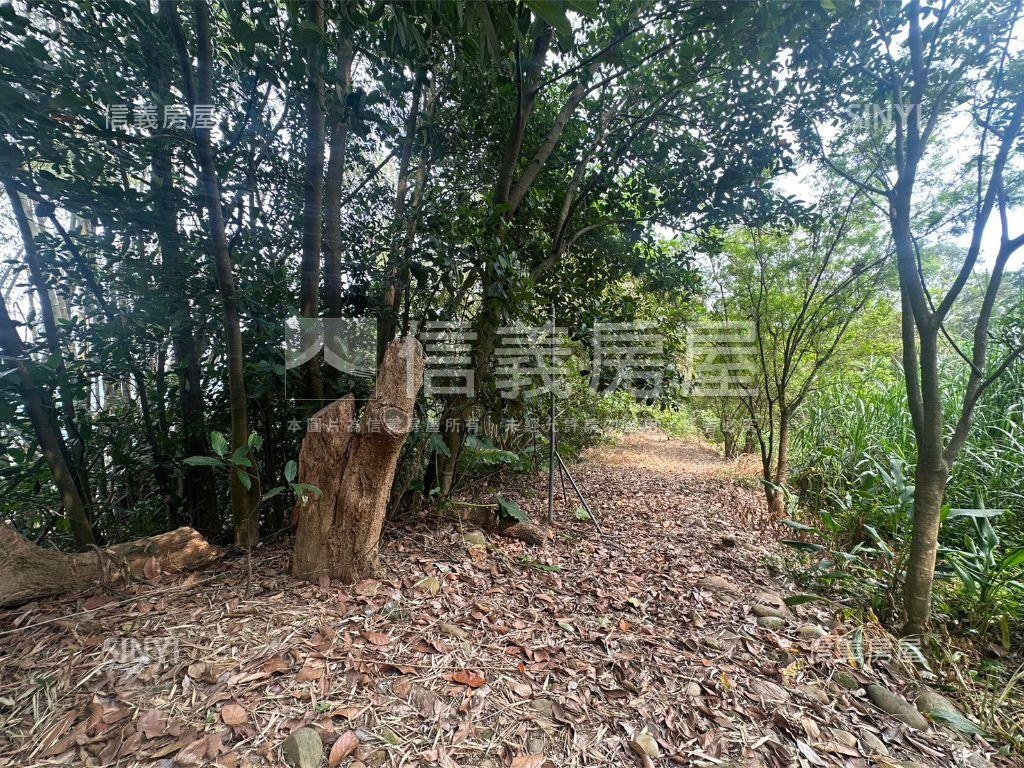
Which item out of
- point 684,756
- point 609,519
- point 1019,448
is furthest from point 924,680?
point 1019,448

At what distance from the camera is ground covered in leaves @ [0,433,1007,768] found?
3.51 feet

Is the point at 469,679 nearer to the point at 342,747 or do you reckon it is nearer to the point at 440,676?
the point at 440,676

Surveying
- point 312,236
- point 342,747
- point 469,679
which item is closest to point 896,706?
point 469,679

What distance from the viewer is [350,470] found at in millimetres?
1704

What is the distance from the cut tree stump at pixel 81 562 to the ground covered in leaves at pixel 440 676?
0.20 feet

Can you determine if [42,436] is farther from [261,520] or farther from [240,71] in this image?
[240,71]

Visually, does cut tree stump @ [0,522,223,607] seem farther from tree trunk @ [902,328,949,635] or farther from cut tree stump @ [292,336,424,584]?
tree trunk @ [902,328,949,635]

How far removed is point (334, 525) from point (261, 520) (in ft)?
2.59

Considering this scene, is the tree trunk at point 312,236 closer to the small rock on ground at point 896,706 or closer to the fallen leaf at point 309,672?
the fallen leaf at point 309,672

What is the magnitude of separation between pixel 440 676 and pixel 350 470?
84cm

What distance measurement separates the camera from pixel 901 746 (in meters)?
1.25

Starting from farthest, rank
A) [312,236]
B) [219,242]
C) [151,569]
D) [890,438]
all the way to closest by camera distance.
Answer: [890,438] < [312,236] < [151,569] < [219,242]

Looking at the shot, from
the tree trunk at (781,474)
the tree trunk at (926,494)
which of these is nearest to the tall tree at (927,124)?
the tree trunk at (926,494)

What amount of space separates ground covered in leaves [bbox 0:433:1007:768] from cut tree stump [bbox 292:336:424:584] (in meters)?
0.13
